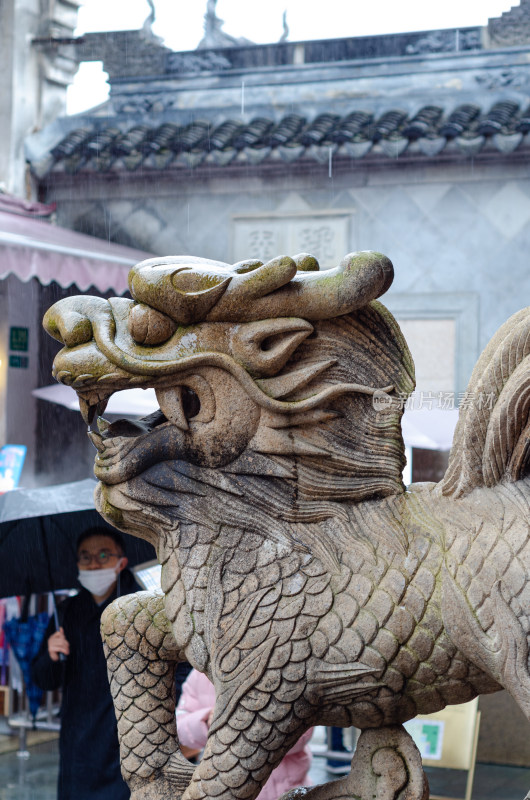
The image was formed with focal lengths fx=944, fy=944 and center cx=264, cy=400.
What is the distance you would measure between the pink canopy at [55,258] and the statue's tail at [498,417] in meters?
4.26

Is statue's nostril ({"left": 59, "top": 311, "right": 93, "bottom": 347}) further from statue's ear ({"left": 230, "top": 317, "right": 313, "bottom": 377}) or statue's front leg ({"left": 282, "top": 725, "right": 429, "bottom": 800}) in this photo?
statue's front leg ({"left": 282, "top": 725, "right": 429, "bottom": 800})

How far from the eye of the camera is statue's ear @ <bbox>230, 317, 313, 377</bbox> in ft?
4.59

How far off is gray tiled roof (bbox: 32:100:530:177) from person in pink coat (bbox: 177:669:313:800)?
4.42 meters

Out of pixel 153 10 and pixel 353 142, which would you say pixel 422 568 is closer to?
pixel 353 142

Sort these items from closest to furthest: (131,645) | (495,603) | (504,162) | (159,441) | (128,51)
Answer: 1. (495,603)
2. (159,441)
3. (131,645)
4. (504,162)
5. (128,51)

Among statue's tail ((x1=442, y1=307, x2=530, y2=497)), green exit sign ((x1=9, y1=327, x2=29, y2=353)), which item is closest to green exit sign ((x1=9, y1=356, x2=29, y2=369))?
green exit sign ((x1=9, y1=327, x2=29, y2=353))

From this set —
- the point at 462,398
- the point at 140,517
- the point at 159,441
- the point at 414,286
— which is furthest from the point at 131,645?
the point at 414,286

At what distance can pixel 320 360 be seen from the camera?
143 centimetres

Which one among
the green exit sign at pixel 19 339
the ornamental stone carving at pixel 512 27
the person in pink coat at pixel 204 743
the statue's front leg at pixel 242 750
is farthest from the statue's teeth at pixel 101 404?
the ornamental stone carving at pixel 512 27

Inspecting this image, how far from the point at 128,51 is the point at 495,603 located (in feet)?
26.0

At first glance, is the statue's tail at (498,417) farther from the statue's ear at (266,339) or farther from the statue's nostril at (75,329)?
the statue's nostril at (75,329)

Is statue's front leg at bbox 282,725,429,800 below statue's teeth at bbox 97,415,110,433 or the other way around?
below

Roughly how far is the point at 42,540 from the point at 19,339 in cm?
351

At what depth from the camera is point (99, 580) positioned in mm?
3047
